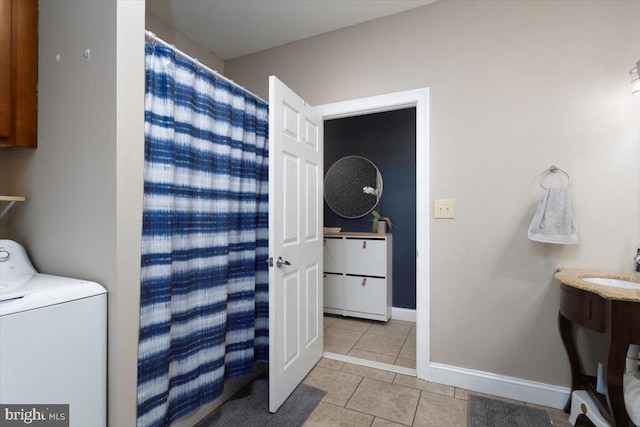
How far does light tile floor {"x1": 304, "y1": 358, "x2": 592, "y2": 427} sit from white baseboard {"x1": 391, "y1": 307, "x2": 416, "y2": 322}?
1.22 metres

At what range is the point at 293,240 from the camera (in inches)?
79.5

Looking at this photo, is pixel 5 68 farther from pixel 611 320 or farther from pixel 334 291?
pixel 334 291

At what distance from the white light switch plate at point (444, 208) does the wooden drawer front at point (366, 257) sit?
114 centimetres

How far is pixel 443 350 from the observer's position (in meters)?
2.13

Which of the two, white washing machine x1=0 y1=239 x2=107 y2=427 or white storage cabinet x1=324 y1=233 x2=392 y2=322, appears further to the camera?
white storage cabinet x1=324 y1=233 x2=392 y2=322

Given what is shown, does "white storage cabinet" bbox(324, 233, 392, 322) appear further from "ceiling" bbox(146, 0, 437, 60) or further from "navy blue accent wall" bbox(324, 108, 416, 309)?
"ceiling" bbox(146, 0, 437, 60)

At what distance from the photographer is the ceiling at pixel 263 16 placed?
215 cm

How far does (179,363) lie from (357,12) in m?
2.52

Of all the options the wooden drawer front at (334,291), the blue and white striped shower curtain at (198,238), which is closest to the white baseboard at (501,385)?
the blue and white striped shower curtain at (198,238)

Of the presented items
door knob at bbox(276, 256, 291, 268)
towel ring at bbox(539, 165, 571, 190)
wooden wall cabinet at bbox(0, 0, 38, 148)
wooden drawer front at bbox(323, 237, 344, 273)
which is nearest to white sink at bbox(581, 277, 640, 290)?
towel ring at bbox(539, 165, 571, 190)

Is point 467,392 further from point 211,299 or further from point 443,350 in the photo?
point 211,299

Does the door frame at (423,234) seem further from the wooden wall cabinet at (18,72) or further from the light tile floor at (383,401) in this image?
the wooden wall cabinet at (18,72)

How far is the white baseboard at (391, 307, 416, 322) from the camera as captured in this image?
11.1 ft

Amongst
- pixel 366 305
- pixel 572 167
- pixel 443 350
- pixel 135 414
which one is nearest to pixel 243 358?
pixel 135 414
